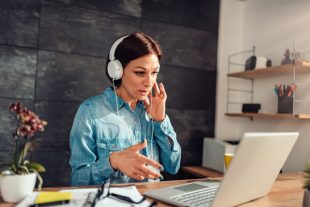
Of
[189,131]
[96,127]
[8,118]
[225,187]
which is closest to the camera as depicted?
[225,187]

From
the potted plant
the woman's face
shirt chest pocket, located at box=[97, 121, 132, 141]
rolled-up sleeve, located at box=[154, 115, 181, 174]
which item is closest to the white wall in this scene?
rolled-up sleeve, located at box=[154, 115, 181, 174]

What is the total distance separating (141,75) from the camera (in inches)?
53.6

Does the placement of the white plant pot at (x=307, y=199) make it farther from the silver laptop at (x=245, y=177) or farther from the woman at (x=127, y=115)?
the woman at (x=127, y=115)

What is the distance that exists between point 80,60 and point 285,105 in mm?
1600

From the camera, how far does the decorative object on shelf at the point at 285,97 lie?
7.04ft

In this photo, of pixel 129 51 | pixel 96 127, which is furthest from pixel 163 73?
pixel 96 127

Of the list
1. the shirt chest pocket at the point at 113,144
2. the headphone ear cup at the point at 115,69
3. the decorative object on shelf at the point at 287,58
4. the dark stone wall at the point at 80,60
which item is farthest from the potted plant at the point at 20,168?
the decorative object on shelf at the point at 287,58

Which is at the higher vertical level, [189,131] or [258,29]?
[258,29]

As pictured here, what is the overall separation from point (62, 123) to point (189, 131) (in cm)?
113

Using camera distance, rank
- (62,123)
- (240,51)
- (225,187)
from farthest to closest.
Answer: (240,51) → (62,123) → (225,187)

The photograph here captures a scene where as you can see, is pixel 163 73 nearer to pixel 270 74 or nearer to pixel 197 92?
pixel 197 92

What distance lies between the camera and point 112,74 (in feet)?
4.45

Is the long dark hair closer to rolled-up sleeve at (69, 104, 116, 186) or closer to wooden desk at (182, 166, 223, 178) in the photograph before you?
rolled-up sleeve at (69, 104, 116, 186)

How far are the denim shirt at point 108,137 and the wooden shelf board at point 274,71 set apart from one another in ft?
3.93
